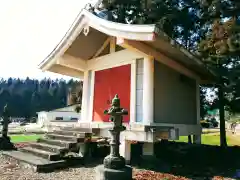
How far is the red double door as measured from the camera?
987 cm

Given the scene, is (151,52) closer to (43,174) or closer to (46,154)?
(46,154)

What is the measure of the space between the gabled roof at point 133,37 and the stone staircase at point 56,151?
142 inches

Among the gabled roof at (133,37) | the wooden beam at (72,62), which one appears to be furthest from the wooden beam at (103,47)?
the gabled roof at (133,37)

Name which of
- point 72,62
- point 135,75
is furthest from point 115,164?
point 72,62

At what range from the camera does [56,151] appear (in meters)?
8.08

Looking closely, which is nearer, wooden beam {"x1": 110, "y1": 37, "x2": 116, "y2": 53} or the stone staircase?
the stone staircase

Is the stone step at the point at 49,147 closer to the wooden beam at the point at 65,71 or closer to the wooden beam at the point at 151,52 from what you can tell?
the wooden beam at the point at 151,52

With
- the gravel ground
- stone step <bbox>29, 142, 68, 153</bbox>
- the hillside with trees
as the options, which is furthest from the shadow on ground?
the hillside with trees

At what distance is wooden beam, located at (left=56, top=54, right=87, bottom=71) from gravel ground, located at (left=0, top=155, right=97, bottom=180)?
503cm

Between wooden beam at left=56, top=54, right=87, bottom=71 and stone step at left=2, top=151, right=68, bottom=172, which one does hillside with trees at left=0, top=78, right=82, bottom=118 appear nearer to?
wooden beam at left=56, top=54, right=87, bottom=71

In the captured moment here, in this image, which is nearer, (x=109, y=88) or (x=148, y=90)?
(x=148, y=90)

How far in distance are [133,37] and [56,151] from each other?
4530mm

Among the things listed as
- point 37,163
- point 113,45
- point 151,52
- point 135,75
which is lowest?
point 37,163

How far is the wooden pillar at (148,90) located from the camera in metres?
8.50
